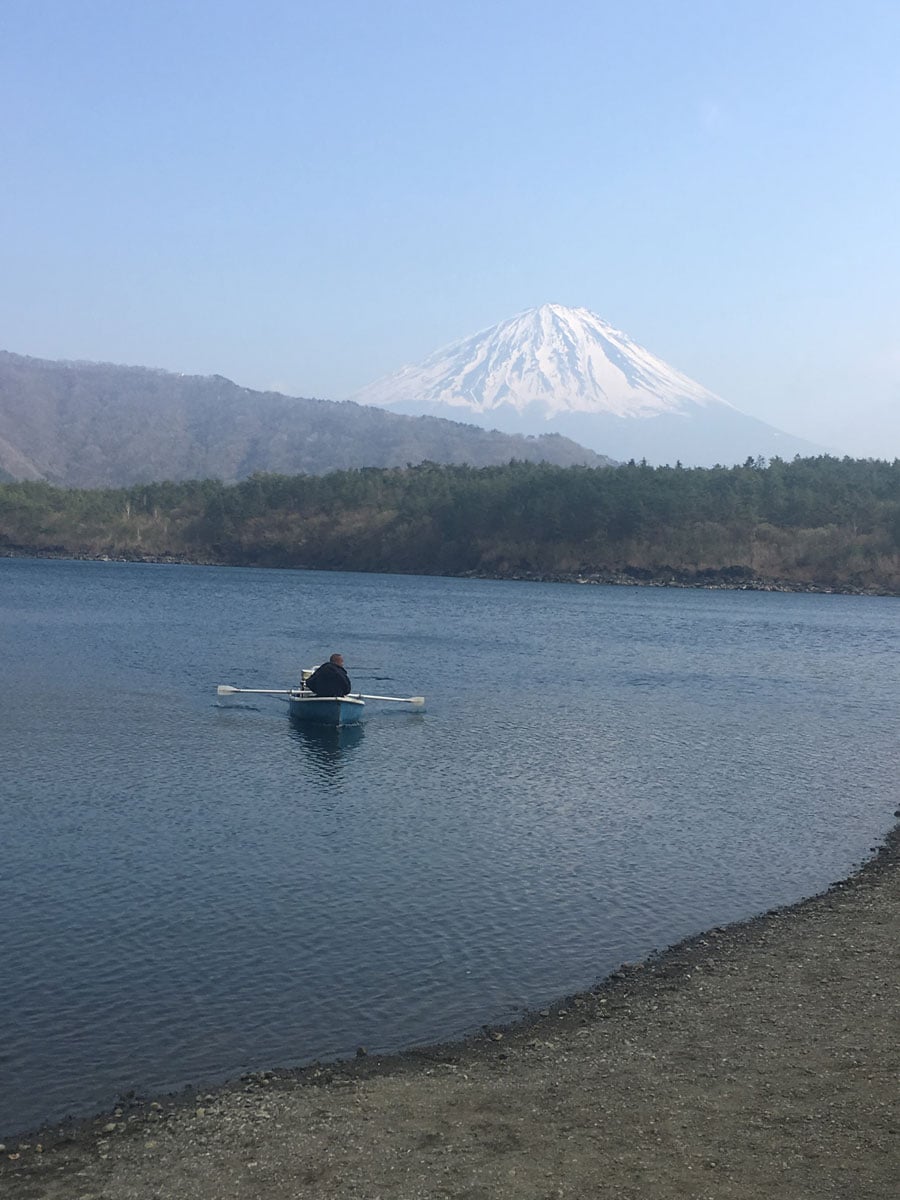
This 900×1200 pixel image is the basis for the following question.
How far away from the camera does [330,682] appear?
32.1 m

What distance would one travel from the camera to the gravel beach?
27.7 ft

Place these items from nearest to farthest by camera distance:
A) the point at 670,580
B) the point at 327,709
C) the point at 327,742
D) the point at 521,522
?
1. the point at 327,742
2. the point at 327,709
3. the point at 670,580
4. the point at 521,522

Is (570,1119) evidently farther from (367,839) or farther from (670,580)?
(670,580)

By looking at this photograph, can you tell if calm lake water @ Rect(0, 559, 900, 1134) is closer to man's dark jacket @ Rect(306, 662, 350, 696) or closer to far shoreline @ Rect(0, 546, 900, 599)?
man's dark jacket @ Rect(306, 662, 350, 696)

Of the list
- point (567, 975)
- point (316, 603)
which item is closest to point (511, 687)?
point (567, 975)

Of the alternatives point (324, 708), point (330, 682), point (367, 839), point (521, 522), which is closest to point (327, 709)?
point (324, 708)

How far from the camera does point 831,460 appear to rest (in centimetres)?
14712

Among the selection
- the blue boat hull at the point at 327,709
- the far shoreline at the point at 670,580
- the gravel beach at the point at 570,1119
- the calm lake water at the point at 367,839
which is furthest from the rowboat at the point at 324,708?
the far shoreline at the point at 670,580

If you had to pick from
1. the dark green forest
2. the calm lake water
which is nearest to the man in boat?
the calm lake water

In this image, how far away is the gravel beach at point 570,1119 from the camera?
8438 mm

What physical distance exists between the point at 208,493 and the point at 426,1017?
6105 inches

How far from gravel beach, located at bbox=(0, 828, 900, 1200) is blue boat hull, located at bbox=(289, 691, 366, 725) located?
62.1ft

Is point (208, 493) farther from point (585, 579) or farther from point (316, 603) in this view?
point (316, 603)

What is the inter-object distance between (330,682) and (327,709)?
3.03 ft
